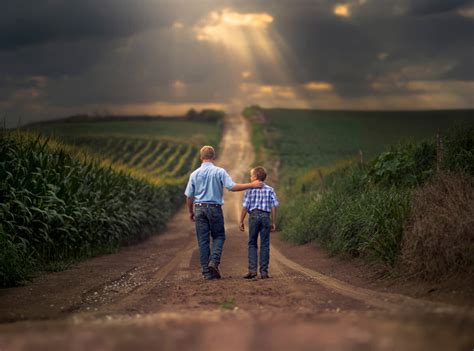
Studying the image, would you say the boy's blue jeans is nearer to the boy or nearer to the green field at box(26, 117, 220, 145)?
the boy

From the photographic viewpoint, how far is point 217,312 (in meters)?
7.20

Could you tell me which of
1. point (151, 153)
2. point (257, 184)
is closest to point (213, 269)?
point (257, 184)

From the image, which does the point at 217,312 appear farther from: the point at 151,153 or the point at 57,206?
the point at 151,153

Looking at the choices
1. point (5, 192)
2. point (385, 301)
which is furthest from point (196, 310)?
point (5, 192)

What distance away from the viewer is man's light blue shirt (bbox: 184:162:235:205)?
11.3 metres

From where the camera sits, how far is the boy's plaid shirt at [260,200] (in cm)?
1135

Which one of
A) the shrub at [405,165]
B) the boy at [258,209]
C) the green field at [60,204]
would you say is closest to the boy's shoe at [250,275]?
the boy at [258,209]

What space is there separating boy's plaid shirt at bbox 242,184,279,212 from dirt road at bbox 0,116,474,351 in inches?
54.6

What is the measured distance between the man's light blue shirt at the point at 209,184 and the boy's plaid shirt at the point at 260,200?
43 centimetres

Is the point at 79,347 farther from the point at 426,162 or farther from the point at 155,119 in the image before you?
the point at 155,119

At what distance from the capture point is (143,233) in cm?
2416

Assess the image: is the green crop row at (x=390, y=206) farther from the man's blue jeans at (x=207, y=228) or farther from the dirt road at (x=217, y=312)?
the man's blue jeans at (x=207, y=228)

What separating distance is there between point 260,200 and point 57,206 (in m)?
6.50

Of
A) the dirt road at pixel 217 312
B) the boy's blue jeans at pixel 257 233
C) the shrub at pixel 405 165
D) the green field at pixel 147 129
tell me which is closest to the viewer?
the dirt road at pixel 217 312
